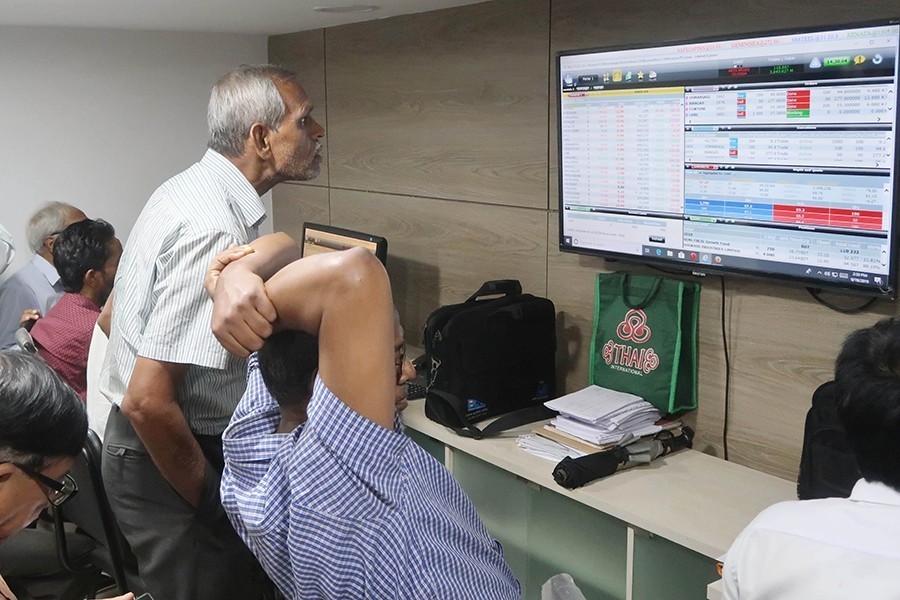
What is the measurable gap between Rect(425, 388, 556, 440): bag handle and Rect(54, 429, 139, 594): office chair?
0.97 m

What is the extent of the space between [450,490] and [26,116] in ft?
10.6

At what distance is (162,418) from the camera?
1.92 metres

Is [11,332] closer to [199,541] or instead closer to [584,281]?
[199,541]

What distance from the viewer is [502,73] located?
3.05m

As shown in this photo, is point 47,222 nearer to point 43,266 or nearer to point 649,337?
point 43,266

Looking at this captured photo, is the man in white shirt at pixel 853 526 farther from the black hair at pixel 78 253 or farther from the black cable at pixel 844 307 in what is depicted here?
the black hair at pixel 78 253

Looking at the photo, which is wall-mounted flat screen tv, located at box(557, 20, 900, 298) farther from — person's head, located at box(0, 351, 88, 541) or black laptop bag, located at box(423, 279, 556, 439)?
person's head, located at box(0, 351, 88, 541)

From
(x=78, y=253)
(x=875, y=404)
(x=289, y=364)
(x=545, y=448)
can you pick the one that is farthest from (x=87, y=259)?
(x=875, y=404)

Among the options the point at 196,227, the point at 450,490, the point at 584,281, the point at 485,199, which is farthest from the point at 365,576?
the point at 485,199

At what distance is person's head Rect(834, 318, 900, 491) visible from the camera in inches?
53.3

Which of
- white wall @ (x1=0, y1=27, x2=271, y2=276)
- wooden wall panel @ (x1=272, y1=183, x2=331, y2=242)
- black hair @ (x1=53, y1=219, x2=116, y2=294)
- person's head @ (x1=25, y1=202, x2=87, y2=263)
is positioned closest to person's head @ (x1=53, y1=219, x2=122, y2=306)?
black hair @ (x1=53, y1=219, x2=116, y2=294)

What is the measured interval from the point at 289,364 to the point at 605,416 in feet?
4.70

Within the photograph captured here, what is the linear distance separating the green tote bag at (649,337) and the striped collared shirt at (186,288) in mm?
1119

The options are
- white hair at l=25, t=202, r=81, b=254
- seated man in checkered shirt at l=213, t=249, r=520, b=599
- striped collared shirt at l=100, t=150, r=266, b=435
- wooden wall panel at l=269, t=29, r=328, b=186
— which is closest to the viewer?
seated man in checkered shirt at l=213, t=249, r=520, b=599
